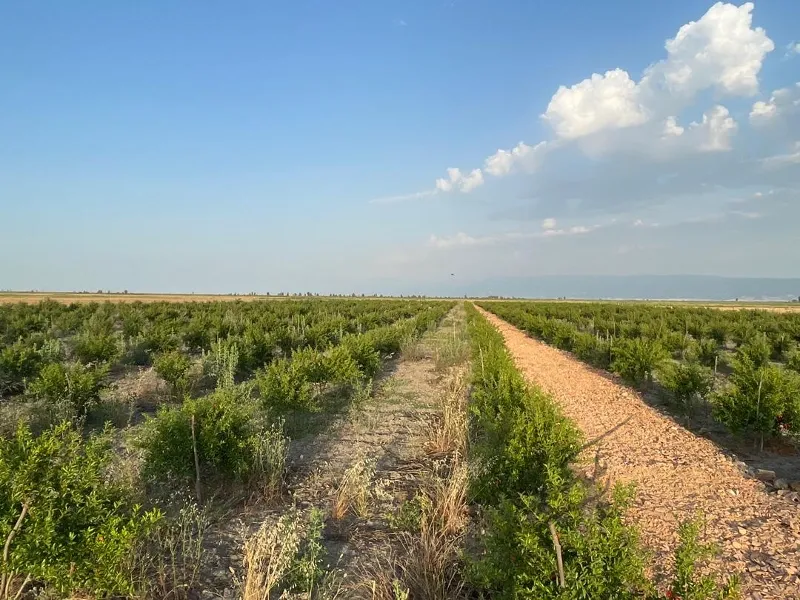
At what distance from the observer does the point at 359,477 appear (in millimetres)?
5066

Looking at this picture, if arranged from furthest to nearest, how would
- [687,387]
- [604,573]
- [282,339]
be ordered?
[282,339]
[687,387]
[604,573]

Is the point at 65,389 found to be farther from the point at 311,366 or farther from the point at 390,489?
the point at 390,489

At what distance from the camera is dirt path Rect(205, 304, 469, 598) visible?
4230 millimetres

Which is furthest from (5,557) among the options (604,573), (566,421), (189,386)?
(189,386)

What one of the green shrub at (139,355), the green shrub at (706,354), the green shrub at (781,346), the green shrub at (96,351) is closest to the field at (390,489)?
the green shrub at (96,351)

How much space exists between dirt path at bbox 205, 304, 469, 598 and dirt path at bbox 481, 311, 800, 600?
2221 mm

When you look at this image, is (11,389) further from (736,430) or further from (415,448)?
(736,430)

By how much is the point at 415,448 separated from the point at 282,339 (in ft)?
33.6

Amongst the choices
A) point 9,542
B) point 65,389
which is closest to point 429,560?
point 9,542

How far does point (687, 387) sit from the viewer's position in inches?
377

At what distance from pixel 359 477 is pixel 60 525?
8.44ft

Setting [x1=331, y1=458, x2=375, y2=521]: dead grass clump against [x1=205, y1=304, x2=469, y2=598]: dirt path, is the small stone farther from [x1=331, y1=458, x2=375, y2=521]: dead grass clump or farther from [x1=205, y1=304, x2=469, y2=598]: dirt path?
[x1=331, y1=458, x2=375, y2=521]: dead grass clump

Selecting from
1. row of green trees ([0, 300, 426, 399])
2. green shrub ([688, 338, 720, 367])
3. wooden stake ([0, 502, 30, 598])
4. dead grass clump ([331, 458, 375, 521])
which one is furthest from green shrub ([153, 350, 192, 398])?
green shrub ([688, 338, 720, 367])

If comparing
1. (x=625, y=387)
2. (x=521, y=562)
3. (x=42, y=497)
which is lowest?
(x=625, y=387)
